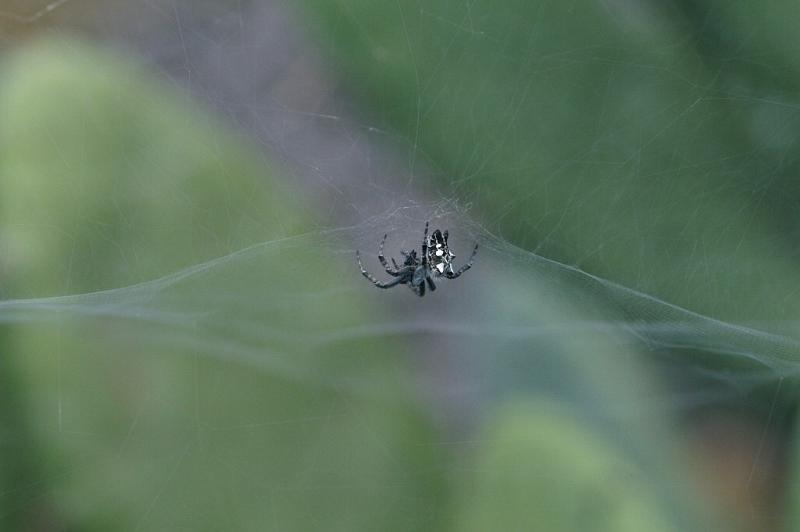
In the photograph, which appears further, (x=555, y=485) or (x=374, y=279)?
(x=374, y=279)

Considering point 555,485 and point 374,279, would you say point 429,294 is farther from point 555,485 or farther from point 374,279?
point 555,485

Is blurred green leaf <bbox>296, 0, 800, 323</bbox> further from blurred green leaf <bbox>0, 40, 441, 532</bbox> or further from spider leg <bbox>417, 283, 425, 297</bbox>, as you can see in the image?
blurred green leaf <bbox>0, 40, 441, 532</bbox>

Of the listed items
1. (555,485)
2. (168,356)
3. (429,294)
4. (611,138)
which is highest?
(611,138)

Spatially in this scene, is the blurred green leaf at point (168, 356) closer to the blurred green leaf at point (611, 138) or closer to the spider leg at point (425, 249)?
the spider leg at point (425, 249)

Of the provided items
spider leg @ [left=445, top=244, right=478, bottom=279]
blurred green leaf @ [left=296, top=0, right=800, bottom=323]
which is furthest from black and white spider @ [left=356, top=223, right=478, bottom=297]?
blurred green leaf @ [left=296, top=0, right=800, bottom=323]

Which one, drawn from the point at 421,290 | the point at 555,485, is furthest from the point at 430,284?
→ the point at 555,485

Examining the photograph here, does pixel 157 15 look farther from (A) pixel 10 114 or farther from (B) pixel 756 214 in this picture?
(B) pixel 756 214

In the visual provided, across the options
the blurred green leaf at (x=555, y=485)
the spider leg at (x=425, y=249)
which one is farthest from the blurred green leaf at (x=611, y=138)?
the blurred green leaf at (x=555, y=485)
